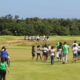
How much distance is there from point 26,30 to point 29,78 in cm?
8165

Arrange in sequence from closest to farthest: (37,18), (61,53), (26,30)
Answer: (61,53), (26,30), (37,18)

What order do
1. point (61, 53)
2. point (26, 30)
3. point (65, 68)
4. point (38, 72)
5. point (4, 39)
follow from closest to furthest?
point (38, 72) → point (65, 68) → point (61, 53) → point (4, 39) → point (26, 30)

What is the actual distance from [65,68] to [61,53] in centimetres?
426

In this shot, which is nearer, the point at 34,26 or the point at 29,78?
the point at 29,78

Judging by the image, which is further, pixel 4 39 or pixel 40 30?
pixel 40 30

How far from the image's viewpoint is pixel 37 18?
121 metres

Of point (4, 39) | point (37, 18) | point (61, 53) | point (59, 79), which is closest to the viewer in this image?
point (59, 79)

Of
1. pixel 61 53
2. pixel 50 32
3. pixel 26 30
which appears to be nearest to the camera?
pixel 61 53

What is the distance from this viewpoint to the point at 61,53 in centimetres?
2311

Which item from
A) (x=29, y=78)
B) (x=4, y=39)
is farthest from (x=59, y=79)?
(x=4, y=39)

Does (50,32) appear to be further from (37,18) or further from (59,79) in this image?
(59,79)

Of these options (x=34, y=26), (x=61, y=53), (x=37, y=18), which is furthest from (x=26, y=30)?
(x=61, y=53)

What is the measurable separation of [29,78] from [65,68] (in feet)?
12.6

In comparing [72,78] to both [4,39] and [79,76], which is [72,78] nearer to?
[79,76]
